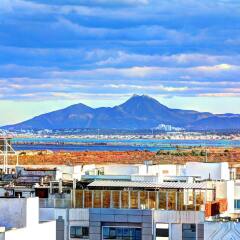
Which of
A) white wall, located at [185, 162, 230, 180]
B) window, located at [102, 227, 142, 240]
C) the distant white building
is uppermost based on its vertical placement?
white wall, located at [185, 162, 230, 180]

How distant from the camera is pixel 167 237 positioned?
46375 millimetres

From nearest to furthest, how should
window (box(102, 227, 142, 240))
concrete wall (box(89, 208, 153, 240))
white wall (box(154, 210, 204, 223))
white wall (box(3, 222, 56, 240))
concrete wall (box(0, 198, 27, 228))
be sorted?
1. white wall (box(3, 222, 56, 240))
2. concrete wall (box(0, 198, 27, 228))
3. white wall (box(154, 210, 204, 223))
4. concrete wall (box(89, 208, 153, 240))
5. window (box(102, 227, 142, 240))

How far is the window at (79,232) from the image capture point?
47000mm

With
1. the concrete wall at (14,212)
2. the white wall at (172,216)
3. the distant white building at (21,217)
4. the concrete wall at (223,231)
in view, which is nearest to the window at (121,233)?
the white wall at (172,216)

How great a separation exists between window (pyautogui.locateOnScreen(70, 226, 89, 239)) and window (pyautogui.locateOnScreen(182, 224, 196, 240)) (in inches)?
172

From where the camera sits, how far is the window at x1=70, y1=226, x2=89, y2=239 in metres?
47.0

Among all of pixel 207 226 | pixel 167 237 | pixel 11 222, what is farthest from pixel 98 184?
pixel 11 222

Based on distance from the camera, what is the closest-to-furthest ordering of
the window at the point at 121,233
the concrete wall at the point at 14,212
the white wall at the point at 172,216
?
the concrete wall at the point at 14,212
the white wall at the point at 172,216
the window at the point at 121,233

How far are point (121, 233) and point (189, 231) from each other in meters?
3.07

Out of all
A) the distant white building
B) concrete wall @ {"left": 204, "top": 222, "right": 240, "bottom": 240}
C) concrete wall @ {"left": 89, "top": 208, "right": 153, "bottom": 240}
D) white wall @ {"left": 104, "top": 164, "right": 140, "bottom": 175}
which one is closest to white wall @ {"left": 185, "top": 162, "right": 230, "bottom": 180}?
white wall @ {"left": 104, "top": 164, "right": 140, "bottom": 175}

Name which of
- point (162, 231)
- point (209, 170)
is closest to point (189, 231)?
point (162, 231)

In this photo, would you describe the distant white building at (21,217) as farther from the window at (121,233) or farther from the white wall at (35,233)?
the window at (121,233)

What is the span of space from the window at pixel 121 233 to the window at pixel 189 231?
1952mm

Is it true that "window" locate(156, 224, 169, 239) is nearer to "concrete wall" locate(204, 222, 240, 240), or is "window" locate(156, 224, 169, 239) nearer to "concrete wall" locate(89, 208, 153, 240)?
"concrete wall" locate(89, 208, 153, 240)
